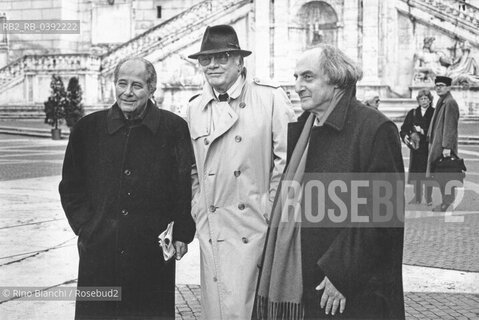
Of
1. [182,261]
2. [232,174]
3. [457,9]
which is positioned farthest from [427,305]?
[457,9]

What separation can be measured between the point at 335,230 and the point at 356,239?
0.18 meters

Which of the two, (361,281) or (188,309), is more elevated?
(361,281)

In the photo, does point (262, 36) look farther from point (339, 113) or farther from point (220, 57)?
point (339, 113)

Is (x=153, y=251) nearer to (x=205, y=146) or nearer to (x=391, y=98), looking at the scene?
(x=205, y=146)

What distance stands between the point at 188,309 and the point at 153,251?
1.65 meters

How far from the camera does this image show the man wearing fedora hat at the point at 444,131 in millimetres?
11086

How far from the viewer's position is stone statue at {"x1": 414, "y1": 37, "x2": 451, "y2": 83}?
28.9 m

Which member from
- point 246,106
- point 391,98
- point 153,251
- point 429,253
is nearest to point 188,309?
point 153,251

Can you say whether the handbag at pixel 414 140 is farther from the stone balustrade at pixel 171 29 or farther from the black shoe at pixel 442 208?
the stone balustrade at pixel 171 29

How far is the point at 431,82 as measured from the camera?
28922 mm

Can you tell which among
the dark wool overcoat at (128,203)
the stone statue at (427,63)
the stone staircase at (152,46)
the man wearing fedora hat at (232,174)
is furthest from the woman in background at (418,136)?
the stone staircase at (152,46)

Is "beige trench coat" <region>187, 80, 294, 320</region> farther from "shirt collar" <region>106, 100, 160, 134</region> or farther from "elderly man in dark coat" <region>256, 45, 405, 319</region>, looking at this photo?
"elderly man in dark coat" <region>256, 45, 405, 319</region>

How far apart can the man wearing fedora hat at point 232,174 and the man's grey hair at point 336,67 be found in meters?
0.77

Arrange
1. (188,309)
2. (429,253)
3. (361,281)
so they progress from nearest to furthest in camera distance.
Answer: (361,281), (188,309), (429,253)
